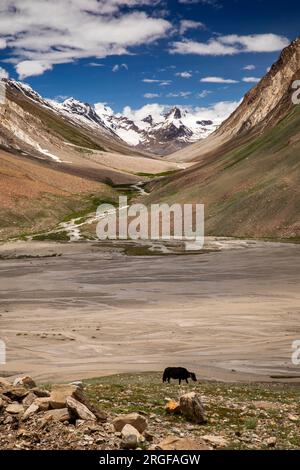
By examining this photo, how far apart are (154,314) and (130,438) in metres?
28.8

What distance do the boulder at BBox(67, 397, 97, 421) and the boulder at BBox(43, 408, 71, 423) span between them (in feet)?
0.55

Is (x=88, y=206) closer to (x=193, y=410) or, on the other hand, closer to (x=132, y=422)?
(x=193, y=410)

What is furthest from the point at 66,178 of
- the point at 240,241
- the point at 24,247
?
the point at 240,241

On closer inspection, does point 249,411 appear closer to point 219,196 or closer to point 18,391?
point 18,391

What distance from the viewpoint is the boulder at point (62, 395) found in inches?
528

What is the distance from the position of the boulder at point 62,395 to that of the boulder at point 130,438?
6.11 feet

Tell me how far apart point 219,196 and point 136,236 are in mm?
21149

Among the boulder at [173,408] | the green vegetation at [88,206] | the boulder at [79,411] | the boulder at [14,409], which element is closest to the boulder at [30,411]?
the boulder at [14,409]

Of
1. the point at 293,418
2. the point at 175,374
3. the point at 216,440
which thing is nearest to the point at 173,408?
the point at 216,440

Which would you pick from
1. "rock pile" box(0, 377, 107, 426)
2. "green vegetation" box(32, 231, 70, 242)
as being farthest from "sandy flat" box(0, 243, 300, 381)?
"green vegetation" box(32, 231, 70, 242)

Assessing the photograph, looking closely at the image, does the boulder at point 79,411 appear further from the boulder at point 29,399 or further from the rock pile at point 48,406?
the boulder at point 29,399

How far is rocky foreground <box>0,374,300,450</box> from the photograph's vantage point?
12.0m

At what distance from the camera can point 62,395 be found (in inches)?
543

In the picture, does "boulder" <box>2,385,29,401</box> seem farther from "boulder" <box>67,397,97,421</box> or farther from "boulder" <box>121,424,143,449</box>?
"boulder" <box>121,424,143,449</box>
